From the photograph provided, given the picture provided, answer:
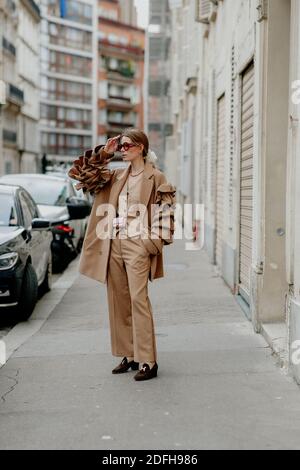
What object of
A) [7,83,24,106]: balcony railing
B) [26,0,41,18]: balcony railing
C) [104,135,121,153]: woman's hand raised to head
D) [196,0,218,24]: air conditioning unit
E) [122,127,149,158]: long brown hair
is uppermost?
[26,0,41,18]: balcony railing

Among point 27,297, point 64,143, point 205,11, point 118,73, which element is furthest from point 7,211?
point 118,73

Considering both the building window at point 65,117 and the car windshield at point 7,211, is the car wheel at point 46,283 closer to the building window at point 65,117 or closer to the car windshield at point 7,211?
the car windshield at point 7,211

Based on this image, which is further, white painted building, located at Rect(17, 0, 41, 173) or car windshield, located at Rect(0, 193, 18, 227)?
white painted building, located at Rect(17, 0, 41, 173)

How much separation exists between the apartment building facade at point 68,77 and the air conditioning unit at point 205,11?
72.3 m

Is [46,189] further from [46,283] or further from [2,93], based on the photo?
[2,93]

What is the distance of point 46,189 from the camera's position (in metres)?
17.3

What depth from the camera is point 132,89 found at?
10862 cm

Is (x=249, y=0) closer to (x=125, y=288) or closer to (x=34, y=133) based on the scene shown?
(x=125, y=288)

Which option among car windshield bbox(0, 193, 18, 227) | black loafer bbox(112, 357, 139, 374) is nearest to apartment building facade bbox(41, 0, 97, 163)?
car windshield bbox(0, 193, 18, 227)

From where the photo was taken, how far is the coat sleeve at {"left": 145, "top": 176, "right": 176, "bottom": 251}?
6.74m

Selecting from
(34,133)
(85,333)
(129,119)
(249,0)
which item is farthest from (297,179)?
(129,119)

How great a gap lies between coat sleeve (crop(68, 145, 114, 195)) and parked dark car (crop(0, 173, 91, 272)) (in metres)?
7.14

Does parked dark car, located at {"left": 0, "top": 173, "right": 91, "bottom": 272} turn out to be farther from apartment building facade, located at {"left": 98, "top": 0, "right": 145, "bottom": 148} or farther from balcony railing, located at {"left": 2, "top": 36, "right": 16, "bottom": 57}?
apartment building facade, located at {"left": 98, "top": 0, "right": 145, "bottom": 148}

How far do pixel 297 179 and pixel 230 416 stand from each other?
75.9 inches
